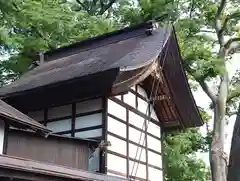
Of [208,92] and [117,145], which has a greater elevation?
Answer: [208,92]

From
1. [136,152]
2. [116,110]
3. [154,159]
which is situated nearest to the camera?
[116,110]

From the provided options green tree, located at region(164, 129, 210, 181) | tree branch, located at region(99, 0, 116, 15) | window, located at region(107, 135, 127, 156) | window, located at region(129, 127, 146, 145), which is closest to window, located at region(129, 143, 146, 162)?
window, located at region(129, 127, 146, 145)

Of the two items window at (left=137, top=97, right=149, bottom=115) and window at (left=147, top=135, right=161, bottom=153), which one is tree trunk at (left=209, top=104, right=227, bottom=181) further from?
window at (left=137, top=97, right=149, bottom=115)

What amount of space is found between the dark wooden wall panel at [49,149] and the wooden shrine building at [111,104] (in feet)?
0.07

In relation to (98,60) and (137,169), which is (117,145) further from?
(98,60)

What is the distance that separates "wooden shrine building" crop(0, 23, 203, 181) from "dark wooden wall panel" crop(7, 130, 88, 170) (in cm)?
2

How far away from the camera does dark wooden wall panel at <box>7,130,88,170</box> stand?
26.6ft

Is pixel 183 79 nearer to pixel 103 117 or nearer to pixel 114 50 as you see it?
pixel 114 50

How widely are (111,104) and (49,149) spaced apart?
1.94 metres

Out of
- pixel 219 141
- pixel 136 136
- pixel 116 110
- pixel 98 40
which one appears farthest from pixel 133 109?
pixel 219 141

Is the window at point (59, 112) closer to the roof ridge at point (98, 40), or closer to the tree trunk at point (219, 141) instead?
the roof ridge at point (98, 40)

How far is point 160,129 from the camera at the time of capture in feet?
39.6

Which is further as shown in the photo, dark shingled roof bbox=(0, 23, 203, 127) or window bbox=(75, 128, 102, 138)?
window bbox=(75, 128, 102, 138)

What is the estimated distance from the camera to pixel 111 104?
9727 mm
